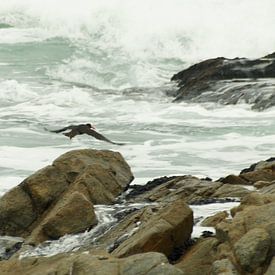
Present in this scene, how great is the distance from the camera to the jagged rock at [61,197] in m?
6.72

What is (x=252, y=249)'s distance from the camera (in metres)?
4.50

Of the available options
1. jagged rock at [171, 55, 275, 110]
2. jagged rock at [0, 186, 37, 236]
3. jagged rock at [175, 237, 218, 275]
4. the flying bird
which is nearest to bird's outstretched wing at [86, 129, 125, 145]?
the flying bird

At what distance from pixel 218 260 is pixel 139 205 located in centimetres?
288

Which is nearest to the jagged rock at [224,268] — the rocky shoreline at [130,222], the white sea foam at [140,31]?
the rocky shoreline at [130,222]

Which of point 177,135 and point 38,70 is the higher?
point 38,70

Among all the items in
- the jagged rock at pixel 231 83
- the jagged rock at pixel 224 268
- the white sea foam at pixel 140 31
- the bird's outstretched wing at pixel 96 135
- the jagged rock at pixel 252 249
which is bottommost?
the jagged rock at pixel 224 268

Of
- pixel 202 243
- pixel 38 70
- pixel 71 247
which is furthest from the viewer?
pixel 38 70

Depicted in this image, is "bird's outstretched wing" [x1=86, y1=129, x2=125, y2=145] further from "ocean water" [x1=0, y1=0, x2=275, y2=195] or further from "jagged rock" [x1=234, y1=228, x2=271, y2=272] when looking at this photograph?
"jagged rock" [x1=234, y1=228, x2=271, y2=272]

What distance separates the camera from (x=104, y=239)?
640 centimetres

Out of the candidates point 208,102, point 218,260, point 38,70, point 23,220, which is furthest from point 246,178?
point 38,70

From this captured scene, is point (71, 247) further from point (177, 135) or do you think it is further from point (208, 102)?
point (208, 102)

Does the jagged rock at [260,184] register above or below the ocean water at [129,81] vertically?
below

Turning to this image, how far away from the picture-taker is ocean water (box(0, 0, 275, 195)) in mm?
12188

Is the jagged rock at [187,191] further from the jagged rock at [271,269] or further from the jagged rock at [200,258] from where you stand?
the jagged rock at [271,269]
